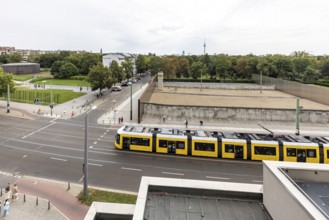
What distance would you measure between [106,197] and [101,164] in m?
6.51

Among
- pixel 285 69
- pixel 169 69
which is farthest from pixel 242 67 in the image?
pixel 169 69

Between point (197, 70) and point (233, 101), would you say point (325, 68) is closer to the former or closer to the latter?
point (197, 70)

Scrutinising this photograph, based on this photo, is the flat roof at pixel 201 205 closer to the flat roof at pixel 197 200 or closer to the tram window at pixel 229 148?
the flat roof at pixel 197 200

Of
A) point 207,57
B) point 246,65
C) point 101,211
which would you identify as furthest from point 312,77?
point 101,211

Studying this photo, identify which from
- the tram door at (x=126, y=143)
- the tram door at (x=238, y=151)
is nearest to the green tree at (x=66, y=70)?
the tram door at (x=126, y=143)

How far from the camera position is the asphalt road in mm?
21406

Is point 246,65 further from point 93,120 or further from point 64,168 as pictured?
point 64,168

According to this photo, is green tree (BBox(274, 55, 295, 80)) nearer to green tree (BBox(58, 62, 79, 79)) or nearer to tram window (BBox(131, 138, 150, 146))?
tram window (BBox(131, 138, 150, 146))

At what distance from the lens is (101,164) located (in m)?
23.7

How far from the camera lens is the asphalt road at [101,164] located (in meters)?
21.4

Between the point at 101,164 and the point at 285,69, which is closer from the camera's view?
the point at 101,164

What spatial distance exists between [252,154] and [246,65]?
83.3m

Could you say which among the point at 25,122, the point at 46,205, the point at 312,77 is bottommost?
the point at 46,205

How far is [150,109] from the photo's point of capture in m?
43.2
